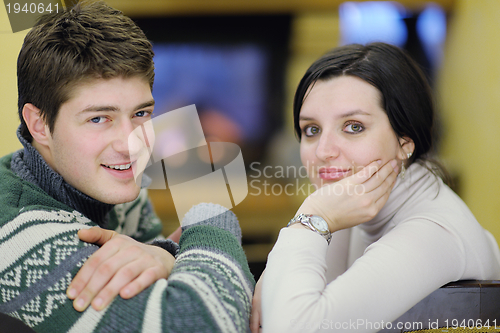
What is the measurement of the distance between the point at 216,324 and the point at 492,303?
1.70 feet

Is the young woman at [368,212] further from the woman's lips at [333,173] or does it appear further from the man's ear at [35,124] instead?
the man's ear at [35,124]

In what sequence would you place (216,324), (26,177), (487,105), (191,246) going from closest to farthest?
(216,324)
(191,246)
(26,177)
(487,105)

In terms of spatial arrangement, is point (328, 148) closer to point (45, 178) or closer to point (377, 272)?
point (377, 272)

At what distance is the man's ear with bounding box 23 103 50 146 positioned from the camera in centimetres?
80

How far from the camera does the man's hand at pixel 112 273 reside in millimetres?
576

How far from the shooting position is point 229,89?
2.34 metres

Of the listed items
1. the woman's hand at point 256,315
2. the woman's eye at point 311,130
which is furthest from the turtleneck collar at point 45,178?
the woman's eye at point 311,130

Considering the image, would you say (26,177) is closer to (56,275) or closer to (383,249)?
(56,275)

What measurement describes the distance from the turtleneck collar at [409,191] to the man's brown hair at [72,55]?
64 centimetres

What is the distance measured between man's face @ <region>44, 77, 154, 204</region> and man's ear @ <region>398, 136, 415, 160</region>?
61 centimetres

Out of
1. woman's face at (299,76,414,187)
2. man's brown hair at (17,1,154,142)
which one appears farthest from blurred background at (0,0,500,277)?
woman's face at (299,76,414,187)

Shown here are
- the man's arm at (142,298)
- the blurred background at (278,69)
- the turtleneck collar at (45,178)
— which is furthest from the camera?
the blurred background at (278,69)

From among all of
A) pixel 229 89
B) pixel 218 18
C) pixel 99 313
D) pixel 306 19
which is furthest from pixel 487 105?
pixel 99 313

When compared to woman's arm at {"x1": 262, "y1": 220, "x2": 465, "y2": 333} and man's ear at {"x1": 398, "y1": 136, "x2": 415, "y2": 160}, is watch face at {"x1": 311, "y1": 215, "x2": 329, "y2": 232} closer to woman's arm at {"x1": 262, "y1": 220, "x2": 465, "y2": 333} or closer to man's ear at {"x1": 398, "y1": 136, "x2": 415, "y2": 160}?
woman's arm at {"x1": 262, "y1": 220, "x2": 465, "y2": 333}
